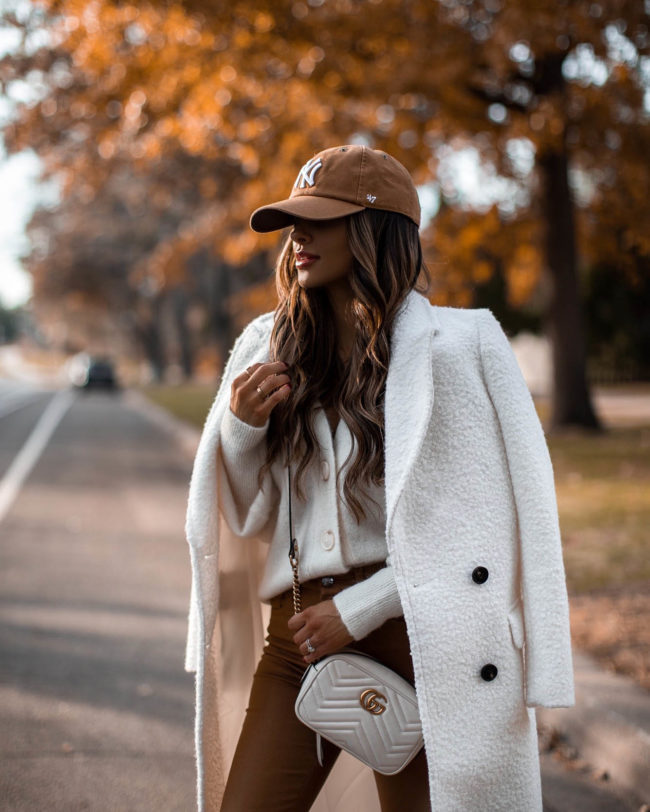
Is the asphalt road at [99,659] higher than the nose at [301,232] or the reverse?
the reverse

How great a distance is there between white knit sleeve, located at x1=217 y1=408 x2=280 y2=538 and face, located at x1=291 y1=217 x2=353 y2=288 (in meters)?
0.35

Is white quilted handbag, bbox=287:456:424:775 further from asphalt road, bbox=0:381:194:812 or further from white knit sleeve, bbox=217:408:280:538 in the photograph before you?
asphalt road, bbox=0:381:194:812

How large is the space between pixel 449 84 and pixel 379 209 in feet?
32.9

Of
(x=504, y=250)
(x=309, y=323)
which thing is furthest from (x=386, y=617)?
(x=504, y=250)

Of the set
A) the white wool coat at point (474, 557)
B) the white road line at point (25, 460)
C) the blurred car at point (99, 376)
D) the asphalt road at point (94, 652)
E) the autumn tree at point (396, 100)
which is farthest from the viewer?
the blurred car at point (99, 376)

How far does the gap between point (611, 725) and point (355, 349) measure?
2356mm

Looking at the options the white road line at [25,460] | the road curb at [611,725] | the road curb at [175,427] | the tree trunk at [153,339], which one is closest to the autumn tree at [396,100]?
the road curb at [175,427]

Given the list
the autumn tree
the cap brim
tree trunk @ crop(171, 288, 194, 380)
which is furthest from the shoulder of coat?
tree trunk @ crop(171, 288, 194, 380)

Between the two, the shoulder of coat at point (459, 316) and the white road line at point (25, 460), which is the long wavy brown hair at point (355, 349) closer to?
the shoulder of coat at point (459, 316)

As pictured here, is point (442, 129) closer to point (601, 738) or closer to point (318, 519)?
point (601, 738)

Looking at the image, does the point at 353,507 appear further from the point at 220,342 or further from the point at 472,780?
the point at 220,342

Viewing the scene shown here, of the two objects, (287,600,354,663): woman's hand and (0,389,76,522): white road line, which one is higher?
(287,600,354,663): woman's hand

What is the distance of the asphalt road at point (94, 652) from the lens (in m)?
3.73

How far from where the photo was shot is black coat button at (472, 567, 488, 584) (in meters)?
2.07
